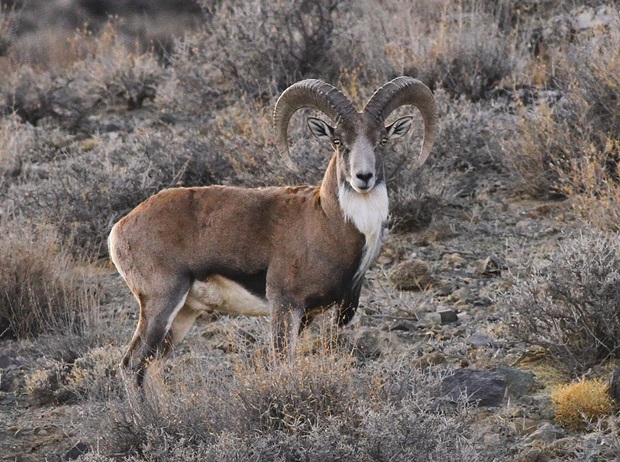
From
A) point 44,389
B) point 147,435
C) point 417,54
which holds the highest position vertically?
point 417,54

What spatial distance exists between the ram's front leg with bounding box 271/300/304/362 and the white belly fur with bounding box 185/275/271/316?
16 centimetres

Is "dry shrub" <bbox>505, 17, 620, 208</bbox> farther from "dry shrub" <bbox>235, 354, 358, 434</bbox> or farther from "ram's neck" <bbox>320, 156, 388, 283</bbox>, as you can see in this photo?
"dry shrub" <bbox>235, 354, 358, 434</bbox>

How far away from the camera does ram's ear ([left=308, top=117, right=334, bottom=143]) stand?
6715 mm

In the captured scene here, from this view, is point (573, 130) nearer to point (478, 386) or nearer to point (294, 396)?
point (478, 386)

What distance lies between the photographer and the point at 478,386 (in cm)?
629

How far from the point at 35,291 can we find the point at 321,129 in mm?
2935

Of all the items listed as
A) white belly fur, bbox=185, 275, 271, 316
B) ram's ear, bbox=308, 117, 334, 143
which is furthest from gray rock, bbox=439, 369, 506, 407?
ram's ear, bbox=308, 117, 334, 143

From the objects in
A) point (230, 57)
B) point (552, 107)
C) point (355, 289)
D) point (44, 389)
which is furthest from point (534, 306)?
point (230, 57)

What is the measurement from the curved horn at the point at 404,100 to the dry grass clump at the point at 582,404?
1.90 m

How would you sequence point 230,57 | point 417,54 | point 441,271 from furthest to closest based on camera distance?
point 230,57 < point 417,54 < point 441,271

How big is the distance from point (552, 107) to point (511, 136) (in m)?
0.50

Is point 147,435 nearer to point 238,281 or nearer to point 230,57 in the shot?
point 238,281

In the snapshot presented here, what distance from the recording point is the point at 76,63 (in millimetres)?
16109

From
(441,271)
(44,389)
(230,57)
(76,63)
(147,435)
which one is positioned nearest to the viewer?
(147,435)
